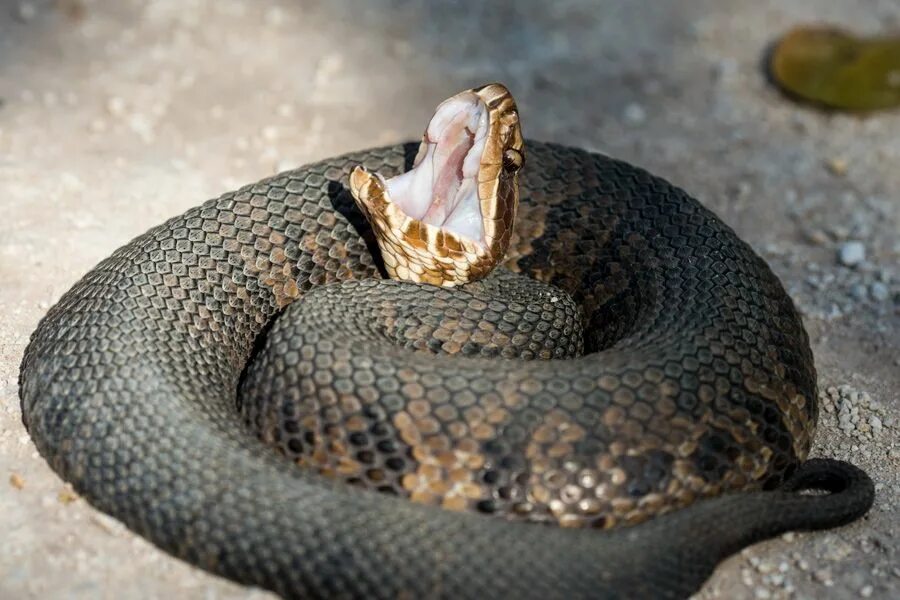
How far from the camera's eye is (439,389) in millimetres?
4020

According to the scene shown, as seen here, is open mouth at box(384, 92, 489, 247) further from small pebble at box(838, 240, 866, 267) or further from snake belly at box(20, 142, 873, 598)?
small pebble at box(838, 240, 866, 267)

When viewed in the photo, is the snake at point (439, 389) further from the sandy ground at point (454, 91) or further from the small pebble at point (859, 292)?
the small pebble at point (859, 292)

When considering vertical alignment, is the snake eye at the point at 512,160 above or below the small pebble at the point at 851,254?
above

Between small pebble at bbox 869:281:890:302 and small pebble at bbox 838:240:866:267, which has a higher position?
small pebble at bbox 838:240:866:267

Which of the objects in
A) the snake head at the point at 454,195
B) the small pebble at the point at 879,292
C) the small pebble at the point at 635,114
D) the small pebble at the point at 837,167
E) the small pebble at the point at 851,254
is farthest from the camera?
the small pebble at the point at 635,114

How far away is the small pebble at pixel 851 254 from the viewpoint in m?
6.36

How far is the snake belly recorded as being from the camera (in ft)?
12.0

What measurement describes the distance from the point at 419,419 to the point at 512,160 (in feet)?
4.98

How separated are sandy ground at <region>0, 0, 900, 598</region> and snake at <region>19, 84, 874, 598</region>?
1.11 ft

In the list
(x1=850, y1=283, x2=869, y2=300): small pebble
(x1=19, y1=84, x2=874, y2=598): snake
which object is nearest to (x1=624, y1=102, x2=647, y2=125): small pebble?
(x1=850, y1=283, x2=869, y2=300): small pebble

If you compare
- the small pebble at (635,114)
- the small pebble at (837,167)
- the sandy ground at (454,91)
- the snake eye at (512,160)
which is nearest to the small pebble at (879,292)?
the sandy ground at (454,91)

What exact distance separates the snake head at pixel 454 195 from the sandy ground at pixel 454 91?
165cm

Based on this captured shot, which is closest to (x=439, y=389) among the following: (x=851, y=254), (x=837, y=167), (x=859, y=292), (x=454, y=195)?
(x=454, y=195)

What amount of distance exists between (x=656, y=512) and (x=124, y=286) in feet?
7.71
